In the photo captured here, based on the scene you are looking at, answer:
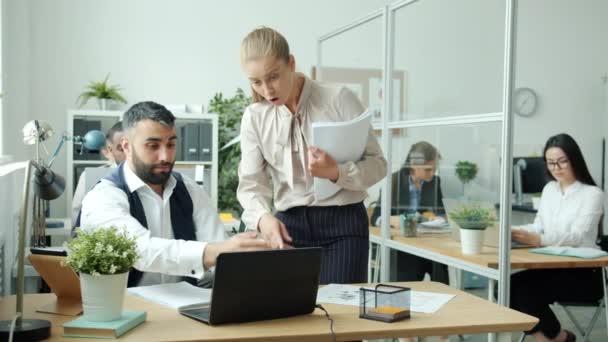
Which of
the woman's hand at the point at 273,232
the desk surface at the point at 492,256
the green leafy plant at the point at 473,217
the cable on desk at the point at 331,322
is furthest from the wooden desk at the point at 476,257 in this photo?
the cable on desk at the point at 331,322

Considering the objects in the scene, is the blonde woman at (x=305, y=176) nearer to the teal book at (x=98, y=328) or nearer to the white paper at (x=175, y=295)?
the white paper at (x=175, y=295)

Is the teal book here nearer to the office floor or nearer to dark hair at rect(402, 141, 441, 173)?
dark hair at rect(402, 141, 441, 173)

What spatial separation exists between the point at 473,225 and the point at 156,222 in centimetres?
149

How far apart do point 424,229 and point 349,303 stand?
1864 mm

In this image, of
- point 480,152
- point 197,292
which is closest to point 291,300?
point 197,292

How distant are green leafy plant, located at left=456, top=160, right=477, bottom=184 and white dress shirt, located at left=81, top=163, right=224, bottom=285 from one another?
140 centimetres

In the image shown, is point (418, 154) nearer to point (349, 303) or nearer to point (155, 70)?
point (349, 303)

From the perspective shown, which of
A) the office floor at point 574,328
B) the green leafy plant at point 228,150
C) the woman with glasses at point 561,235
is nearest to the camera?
the woman with glasses at point 561,235

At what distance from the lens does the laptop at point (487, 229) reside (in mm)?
2957

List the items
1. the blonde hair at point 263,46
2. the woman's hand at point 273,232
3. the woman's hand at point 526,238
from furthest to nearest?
the woman's hand at point 526,238 < the blonde hair at point 263,46 < the woman's hand at point 273,232

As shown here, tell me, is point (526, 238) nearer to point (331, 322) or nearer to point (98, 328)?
point (331, 322)

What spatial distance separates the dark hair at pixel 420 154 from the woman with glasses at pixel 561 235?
1.86 ft

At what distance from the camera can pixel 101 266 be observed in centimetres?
156

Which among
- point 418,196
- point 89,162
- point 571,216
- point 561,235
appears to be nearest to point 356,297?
point 418,196
